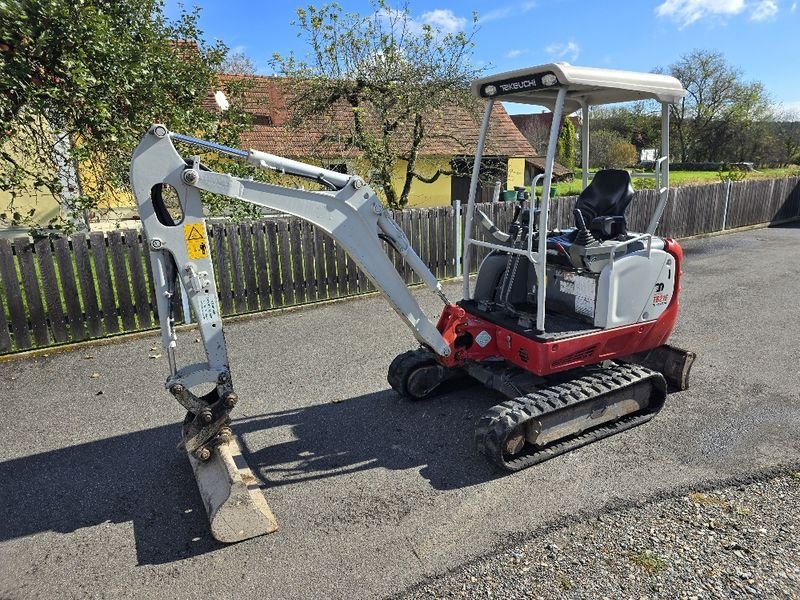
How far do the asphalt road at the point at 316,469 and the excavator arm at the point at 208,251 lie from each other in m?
0.29

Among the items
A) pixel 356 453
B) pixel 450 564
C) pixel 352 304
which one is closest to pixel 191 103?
pixel 352 304

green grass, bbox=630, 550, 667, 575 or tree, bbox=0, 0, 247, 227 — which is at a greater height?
tree, bbox=0, 0, 247, 227

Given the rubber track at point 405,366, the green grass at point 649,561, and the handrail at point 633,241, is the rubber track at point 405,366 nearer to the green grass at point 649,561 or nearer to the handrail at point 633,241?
the handrail at point 633,241

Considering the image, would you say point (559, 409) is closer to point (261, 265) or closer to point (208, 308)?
point (208, 308)

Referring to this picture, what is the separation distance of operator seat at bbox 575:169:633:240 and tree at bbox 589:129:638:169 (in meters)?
40.2

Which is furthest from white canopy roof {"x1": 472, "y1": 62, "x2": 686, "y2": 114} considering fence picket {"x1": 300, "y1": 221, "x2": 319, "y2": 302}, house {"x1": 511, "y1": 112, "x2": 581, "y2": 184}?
house {"x1": 511, "y1": 112, "x2": 581, "y2": 184}

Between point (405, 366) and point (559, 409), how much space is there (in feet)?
5.26

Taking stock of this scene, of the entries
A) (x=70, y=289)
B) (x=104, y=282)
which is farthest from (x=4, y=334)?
(x=104, y=282)

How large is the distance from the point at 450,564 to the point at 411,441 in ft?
4.97

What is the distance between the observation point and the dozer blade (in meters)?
3.55

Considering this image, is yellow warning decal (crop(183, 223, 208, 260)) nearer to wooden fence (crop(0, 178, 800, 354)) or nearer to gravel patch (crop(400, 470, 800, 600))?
gravel patch (crop(400, 470, 800, 600))

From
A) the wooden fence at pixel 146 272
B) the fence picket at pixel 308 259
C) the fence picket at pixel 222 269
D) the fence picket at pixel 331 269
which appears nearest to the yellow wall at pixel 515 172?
the wooden fence at pixel 146 272

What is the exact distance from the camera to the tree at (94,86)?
5922 millimetres

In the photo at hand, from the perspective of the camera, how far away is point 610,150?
4350cm
